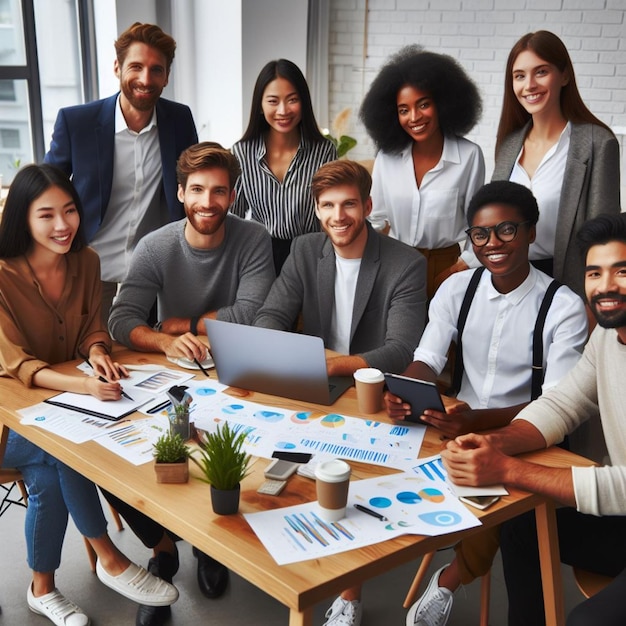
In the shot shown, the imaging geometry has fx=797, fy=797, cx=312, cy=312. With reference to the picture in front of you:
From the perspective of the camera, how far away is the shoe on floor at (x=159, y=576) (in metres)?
2.24

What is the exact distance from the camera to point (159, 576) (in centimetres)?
239

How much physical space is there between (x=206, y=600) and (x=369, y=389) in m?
0.93

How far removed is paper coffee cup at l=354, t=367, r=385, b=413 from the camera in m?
1.95

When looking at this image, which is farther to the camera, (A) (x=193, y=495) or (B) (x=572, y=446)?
(B) (x=572, y=446)

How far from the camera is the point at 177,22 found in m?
5.38

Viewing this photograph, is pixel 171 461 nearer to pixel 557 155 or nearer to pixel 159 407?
pixel 159 407

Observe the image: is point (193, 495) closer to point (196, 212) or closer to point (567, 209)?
point (196, 212)

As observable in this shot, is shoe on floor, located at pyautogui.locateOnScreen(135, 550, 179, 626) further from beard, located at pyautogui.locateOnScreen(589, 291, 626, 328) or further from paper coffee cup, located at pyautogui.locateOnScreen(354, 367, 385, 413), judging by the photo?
beard, located at pyautogui.locateOnScreen(589, 291, 626, 328)

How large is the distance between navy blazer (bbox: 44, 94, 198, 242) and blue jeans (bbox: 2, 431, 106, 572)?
1.05 meters

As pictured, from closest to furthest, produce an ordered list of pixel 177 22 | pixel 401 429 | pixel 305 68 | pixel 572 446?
pixel 401 429 → pixel 572 446 → pixel 177 22 → pixel 305 68

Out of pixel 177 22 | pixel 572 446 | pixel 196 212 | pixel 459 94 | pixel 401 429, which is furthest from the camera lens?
pixel 177 22

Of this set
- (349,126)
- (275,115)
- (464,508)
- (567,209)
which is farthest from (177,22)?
(464,508)

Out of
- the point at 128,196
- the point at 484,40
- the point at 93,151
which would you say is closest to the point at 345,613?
the point at 128,196

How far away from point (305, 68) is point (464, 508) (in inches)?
187
